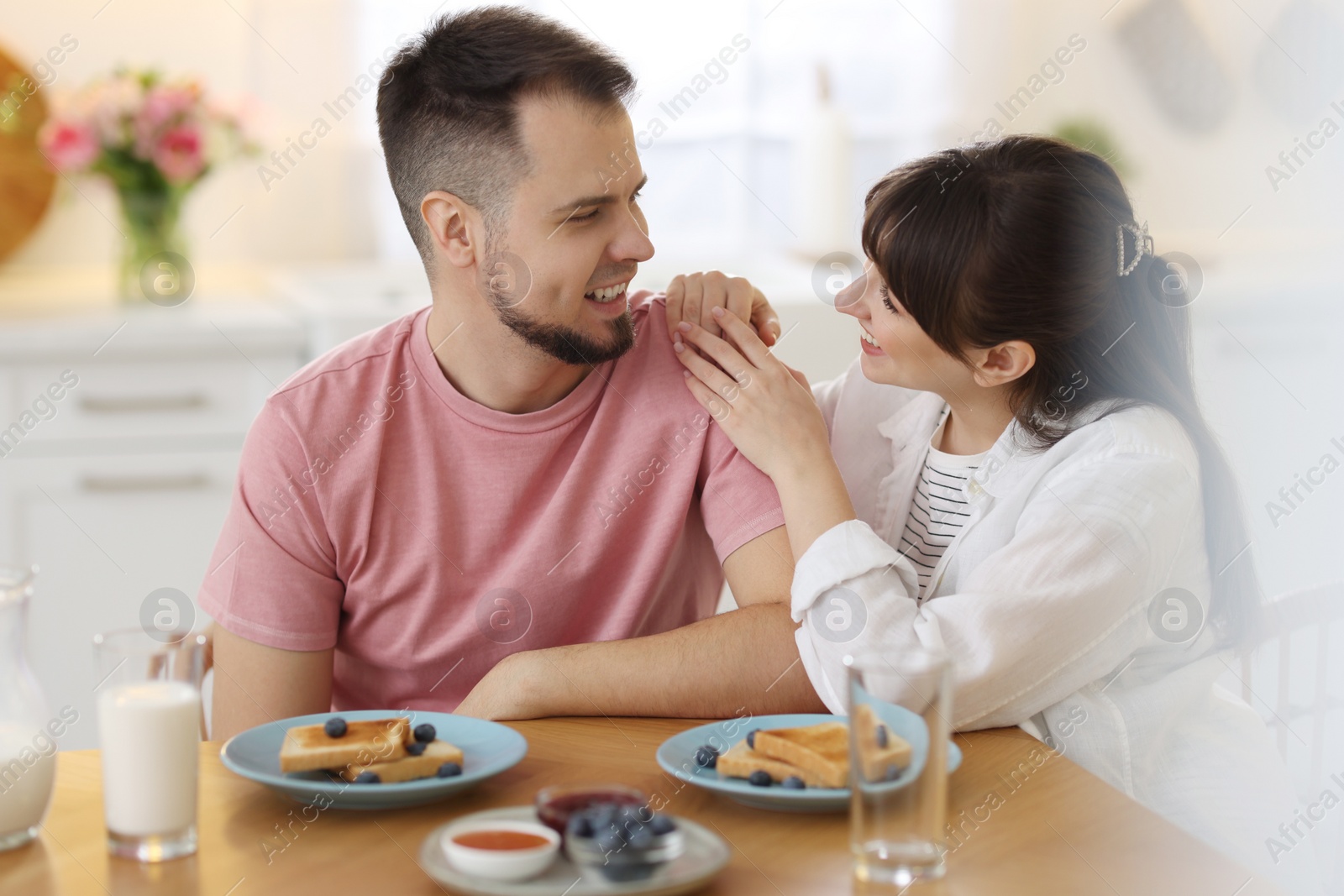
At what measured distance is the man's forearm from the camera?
3.76 feet

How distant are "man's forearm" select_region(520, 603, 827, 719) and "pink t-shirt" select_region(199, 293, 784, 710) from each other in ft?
0.51

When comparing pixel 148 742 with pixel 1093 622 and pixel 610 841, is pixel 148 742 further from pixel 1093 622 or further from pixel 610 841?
pixel 1093 622

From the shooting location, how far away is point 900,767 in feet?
2.61

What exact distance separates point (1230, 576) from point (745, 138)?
192cm

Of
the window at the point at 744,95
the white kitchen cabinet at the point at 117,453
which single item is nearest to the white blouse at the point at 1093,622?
the white kitchen cabinet at the point at 117,453

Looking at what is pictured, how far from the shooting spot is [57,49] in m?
2.87

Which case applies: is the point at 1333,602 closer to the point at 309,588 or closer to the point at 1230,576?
the point at 1230,576

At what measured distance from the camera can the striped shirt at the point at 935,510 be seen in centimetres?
143

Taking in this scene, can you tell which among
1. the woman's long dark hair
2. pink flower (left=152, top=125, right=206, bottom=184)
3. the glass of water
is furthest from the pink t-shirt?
pink flower (left=152, top=125, right=206, bottom=184)

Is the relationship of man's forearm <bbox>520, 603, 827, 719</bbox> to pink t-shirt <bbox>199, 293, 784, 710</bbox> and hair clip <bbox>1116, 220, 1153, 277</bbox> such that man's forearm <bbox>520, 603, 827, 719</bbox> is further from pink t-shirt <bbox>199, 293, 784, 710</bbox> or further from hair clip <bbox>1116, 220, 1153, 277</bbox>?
hair clip <bbox>1116, 220, 1153, 277</bbox>

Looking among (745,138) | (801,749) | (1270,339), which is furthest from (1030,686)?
(745,138)

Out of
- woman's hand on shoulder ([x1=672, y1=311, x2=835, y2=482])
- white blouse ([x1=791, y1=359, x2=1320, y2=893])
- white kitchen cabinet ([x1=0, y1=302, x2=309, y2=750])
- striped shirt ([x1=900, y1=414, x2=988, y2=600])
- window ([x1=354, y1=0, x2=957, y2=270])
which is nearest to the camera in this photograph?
white blouse ([x1=791, y1=359, x2=1320, y2=893])

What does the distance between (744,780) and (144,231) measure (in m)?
2.25

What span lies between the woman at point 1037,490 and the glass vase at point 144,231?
167 centimetres
